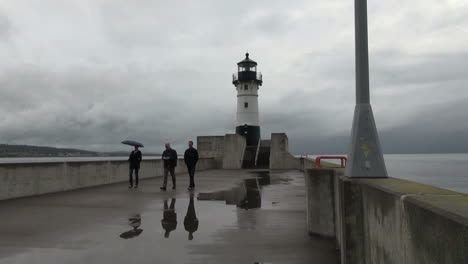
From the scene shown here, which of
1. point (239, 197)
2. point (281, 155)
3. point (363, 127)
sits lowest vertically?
point (239, 197)

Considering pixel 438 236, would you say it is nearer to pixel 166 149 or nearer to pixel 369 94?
pixel 369 94

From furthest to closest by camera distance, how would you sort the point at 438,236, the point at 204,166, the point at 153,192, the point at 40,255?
the point at 204,166
the point at 153,192
the point at 40,255
the point at 438,236

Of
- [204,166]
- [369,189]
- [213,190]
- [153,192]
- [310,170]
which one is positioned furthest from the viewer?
[204,166]

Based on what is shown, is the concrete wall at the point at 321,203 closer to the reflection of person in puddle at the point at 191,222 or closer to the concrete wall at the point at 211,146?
the reflection of person in puddle at the point at 191,222

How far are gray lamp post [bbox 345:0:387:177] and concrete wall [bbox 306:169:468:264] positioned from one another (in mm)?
507

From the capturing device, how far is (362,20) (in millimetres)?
5012

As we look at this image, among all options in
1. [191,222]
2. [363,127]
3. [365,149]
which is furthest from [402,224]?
[191,222]

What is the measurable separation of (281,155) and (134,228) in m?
20.6

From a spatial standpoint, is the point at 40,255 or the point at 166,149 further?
the point at 166,149

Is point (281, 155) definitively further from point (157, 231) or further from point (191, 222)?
point (157, 231)

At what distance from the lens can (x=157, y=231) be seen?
604 cm

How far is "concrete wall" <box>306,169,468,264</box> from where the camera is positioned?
194 cm

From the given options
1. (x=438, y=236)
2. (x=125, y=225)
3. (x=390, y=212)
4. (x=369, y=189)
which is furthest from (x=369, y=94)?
(x=125, y=225)

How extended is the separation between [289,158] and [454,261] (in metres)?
24.5
